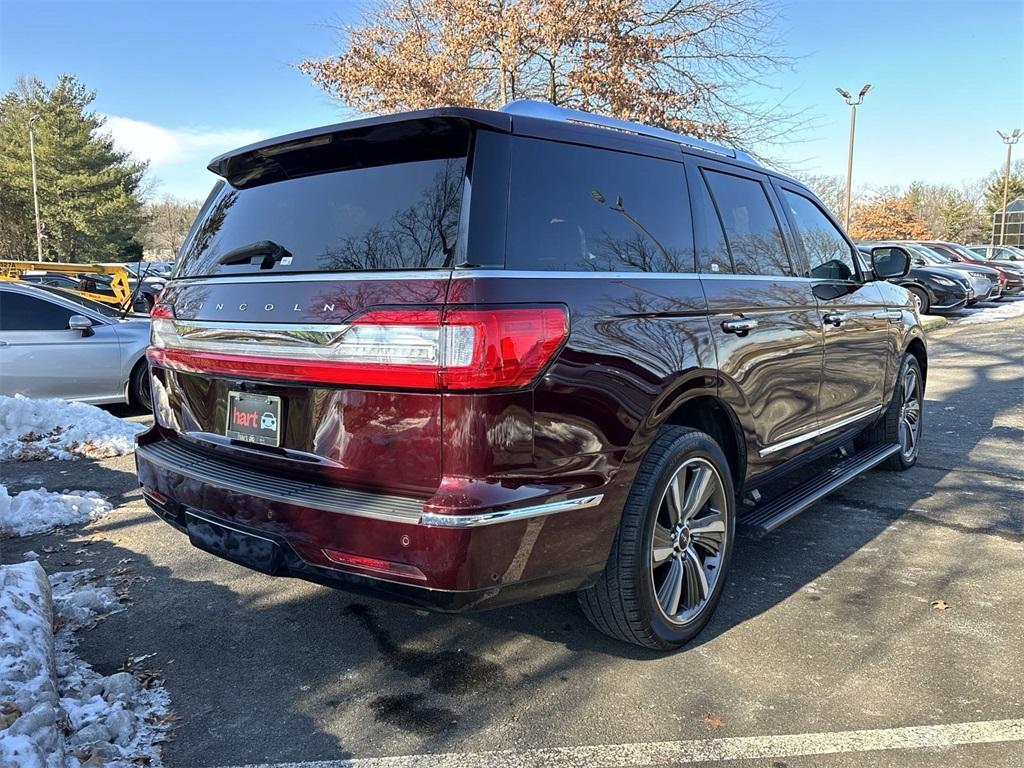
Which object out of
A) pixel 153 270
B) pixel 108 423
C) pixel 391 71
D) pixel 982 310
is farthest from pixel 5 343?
pixel 153 270

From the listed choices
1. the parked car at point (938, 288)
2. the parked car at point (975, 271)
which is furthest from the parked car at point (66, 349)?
the parked car at point (975, 271)

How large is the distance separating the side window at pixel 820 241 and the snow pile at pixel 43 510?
4.61 meters

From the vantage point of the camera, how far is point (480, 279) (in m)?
2.20

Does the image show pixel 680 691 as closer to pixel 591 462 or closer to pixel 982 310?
pixel 591 462

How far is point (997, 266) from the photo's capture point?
2388cm

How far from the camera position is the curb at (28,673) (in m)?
2.12

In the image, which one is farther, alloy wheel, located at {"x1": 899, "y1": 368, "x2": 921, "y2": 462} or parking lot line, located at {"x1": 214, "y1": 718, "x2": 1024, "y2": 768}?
alloy wheel, located at {"x1": 899, "y1": 368, "x2": 921, "y2": 462}

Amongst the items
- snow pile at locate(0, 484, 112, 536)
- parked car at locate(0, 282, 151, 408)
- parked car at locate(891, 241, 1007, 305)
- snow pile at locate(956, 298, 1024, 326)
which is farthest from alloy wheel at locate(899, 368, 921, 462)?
parked car at locate(891, 241, 1007, 305)

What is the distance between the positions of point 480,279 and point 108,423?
18.7 ft

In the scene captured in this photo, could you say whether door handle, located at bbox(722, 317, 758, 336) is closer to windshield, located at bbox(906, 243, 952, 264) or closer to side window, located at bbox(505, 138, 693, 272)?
side window, located at bbox(505, 138, 693, 272)

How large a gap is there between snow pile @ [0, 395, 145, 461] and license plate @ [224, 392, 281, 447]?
4248mm

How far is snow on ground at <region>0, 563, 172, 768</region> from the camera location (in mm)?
2195

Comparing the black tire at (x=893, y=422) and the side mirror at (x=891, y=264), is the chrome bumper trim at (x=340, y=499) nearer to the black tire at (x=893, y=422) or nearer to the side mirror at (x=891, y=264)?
the side mirror at (x=891, y=264)

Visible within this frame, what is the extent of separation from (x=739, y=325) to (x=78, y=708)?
9.51 ft
